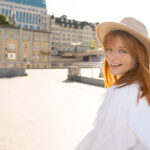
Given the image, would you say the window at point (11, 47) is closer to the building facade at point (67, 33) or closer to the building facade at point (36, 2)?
the building facade at point (67, 33)

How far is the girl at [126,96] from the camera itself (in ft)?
2.97

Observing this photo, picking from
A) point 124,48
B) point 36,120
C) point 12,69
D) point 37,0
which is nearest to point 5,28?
point 12,69

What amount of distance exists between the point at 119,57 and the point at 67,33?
224 ft

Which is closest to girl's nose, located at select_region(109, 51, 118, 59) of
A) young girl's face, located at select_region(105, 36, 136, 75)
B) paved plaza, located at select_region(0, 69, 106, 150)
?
young girl's face, located at select_region(105, 36, 136, 75)

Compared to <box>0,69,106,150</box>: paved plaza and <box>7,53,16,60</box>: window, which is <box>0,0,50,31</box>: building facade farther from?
<box>0,69,106,150</box>: paved plaza

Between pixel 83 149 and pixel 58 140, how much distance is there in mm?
1992

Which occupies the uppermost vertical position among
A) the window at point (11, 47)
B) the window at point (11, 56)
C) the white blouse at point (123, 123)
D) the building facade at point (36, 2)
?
the building facade at point (36, 2)

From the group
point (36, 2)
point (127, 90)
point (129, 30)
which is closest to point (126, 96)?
point (127, 90)

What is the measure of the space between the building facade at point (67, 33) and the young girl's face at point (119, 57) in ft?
190

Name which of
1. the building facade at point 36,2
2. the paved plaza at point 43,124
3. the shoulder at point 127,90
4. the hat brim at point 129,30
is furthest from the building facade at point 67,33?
the shoulder at point 127,90

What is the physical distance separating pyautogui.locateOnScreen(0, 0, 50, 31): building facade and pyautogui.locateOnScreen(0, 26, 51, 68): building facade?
3365cm

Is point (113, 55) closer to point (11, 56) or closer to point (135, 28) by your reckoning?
point (135, 28)

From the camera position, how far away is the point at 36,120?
3.90 meters

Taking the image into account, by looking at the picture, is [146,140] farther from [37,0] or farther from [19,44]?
[37,0]
